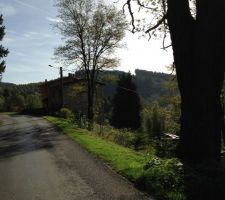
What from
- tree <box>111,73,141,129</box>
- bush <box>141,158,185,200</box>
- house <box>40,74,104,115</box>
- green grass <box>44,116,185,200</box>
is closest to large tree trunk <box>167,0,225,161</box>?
green grass <box>44,116,185,200</box>

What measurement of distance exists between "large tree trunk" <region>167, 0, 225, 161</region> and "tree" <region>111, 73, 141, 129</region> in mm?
59258

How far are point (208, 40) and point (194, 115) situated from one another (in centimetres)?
208

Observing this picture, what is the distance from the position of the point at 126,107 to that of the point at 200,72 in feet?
199

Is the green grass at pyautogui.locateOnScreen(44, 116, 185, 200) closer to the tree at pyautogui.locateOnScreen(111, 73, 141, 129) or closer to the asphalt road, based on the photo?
the asphalt road

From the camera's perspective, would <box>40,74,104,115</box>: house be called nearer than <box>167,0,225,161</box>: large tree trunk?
No

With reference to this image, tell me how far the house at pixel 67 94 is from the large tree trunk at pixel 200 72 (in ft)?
132

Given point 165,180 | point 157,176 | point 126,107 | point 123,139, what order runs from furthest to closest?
point 126,107 → point 123,139 → point 157,176 → point 165,180

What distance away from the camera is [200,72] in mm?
11406

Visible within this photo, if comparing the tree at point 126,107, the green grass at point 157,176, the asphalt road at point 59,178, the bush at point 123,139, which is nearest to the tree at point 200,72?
the green grass at point 157,176

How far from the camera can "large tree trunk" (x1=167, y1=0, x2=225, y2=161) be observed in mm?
11305

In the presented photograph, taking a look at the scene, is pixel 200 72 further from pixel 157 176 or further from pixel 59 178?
pixel 59 178

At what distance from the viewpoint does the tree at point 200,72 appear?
11.3 m

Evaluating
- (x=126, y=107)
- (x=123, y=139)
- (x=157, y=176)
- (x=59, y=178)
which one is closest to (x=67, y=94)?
(x=126, y=107)

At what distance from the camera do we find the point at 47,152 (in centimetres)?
1750
